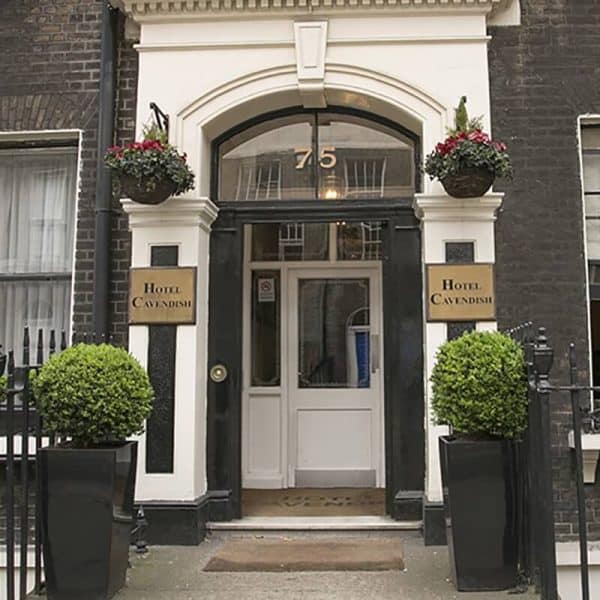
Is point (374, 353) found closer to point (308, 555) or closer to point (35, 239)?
point (308, 555)

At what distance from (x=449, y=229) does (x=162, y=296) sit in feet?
7.28

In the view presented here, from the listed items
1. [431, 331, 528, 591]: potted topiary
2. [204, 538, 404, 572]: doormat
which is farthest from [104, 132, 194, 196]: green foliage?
[204, 538, 404, 572]: doormat

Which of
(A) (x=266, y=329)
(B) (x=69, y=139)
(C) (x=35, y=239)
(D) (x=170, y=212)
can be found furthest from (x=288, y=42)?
(A) (x=266, y=329)

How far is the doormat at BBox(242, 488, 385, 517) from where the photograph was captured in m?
6.13

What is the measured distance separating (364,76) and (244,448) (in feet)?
11.8

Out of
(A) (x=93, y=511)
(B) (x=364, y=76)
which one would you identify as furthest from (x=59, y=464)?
(B) (x=364, y=76)

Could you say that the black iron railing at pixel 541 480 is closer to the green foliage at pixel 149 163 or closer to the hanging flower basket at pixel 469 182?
the hanging flower basket at pixel 469 182

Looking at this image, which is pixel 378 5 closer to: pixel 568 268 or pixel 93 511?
pixel 568 268

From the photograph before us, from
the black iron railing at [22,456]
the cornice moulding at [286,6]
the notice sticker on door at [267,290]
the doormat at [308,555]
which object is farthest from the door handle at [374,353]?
the black iron railing at [22,456]

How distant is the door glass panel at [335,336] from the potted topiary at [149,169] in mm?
2353

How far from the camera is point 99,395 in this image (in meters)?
4.13

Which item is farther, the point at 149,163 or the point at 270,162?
the point at 270,162

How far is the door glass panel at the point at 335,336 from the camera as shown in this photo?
7.43 m

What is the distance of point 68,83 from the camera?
A: 6211 mm
